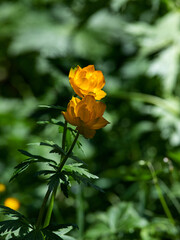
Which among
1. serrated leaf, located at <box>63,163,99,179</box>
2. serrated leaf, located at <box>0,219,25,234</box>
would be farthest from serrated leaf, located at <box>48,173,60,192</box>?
serrated leaf, located at <box>0,219,25,234</box>

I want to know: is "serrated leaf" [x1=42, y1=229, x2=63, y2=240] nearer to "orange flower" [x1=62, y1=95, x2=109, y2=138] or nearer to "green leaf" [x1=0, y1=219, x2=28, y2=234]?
"green leaf" [x1=0, y1=219, x2=28, y2=234]

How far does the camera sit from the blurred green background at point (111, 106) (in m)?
1.63

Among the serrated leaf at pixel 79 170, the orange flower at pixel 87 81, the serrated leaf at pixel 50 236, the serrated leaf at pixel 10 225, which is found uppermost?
the orange flower at pixel 87 81

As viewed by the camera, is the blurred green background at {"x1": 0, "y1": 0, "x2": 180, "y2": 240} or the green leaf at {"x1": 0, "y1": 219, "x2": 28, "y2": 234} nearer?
the green leaf at {"x1": 0, "y1": 219, "x2": 28, "y2": 234}

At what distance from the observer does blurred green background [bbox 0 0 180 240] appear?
163cm

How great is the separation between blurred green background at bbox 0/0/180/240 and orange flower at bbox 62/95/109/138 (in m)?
0.68

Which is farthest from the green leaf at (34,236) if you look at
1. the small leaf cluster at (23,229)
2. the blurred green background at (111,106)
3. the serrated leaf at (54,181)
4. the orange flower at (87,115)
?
the blurred green background at (111,106)

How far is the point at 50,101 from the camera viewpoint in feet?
7.75

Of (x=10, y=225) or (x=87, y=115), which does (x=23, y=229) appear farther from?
(x=87, y=115)

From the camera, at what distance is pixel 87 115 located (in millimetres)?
836

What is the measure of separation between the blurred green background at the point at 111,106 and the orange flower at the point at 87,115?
0.68 m

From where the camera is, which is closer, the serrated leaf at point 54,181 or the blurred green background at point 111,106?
the serrated leaf at point 54,181

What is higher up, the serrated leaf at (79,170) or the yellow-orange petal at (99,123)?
the yellow-orange petal at (99,123)

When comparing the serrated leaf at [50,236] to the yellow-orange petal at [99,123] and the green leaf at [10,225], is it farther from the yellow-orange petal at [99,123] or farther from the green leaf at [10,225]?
the yellow-orange petal at [99,123]
